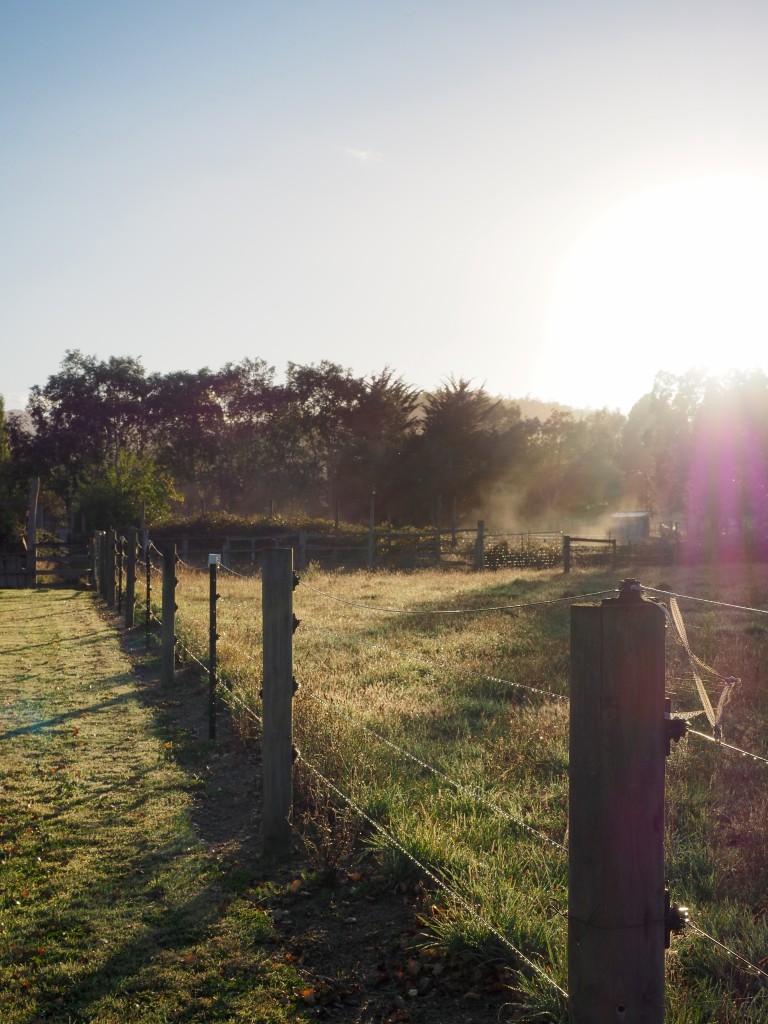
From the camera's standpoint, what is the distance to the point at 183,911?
4363 mm

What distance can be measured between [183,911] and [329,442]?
5526 centimetres

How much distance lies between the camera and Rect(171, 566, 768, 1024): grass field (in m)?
3.62

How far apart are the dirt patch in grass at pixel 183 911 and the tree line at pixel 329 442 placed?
40.3 metres

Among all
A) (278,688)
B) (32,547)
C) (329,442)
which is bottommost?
(278,688)

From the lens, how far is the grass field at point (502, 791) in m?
3.62

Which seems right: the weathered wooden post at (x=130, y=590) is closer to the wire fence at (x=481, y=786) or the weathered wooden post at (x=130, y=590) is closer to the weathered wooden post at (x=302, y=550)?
the wire fence at (x=481, y=786)

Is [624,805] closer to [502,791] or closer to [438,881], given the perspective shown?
[438,881]

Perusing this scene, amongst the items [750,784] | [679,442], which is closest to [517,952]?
[750,784]

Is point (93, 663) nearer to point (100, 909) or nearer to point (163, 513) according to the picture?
point (100, 909)

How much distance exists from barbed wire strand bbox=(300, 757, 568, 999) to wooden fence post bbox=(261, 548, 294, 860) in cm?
36

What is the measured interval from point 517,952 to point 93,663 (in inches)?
359

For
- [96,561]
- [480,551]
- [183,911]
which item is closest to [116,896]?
[183,911]

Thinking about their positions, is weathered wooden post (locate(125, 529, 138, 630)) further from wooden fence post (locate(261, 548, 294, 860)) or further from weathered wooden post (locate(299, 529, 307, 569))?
weathered wooden post (locate(299, 529, 307, 569))

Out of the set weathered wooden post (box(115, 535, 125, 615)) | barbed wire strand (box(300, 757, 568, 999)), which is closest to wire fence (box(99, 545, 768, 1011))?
barbed wire strand (box(300, 757, 568, 999))
